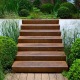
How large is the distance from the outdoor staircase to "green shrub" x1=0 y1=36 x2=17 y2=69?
0.15 meters

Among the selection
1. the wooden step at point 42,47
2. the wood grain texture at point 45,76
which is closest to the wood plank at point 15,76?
the wood grain texture at point 45,76

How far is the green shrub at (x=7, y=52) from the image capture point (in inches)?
258

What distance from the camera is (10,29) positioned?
7.75 m

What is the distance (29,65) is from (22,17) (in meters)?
2.79

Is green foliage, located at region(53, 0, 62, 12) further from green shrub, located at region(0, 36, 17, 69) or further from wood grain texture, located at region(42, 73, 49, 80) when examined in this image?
wood grain texture, located at region(42, 73, 49, 80)

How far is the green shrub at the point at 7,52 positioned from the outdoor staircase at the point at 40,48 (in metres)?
0.15

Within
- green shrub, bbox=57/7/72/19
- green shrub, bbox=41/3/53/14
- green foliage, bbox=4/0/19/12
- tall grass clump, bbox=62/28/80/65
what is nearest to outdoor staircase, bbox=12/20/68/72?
tall grass clump, bbox=62/28/80/65

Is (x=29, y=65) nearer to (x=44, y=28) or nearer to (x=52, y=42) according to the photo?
(x=52, y=42)

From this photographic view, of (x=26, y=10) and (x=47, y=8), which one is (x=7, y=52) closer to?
(x=26, y=10)

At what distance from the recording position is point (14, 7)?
31.1 feet

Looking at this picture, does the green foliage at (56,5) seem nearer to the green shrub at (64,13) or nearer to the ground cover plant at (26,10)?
the ground cover plant at (26,10)

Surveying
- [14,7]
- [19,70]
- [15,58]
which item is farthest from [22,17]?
[19,70]

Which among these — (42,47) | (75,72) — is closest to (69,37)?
(42,47)

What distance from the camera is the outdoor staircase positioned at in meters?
6.53
